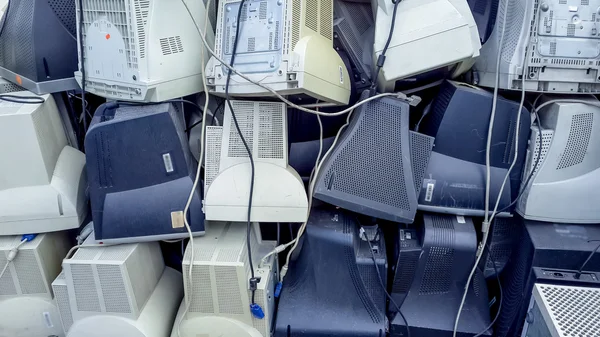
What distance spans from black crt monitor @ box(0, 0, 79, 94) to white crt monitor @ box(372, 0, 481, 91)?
3.84 ft

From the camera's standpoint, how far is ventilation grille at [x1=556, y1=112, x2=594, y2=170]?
5.47ft

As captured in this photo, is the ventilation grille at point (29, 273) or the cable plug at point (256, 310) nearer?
the cable plug at point (256, 310)

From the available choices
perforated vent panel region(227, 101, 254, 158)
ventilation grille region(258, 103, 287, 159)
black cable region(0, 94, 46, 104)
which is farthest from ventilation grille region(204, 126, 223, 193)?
black cable region(0, 94, 46, 104)

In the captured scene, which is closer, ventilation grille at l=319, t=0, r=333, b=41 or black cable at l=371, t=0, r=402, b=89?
black cable at l=371, t=0, r=402, b=89

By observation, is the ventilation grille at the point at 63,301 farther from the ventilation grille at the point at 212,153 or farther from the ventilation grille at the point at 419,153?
the ventilation grille at the point at 419,153

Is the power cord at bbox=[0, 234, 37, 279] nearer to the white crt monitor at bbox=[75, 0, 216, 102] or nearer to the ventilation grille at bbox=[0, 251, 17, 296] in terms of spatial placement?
the ventilation grille at bbox=[0, 251, 17, 296]

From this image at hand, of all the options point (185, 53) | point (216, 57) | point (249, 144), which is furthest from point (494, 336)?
point (185, 53)

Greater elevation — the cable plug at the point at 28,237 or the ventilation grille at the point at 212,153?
the ventilation grille at the point at 212,153

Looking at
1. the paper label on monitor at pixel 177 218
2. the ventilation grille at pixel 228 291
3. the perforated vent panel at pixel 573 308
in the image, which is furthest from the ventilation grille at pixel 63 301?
the perforated vent panel at pixel 573 308

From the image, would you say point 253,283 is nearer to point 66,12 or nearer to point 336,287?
point 336,287

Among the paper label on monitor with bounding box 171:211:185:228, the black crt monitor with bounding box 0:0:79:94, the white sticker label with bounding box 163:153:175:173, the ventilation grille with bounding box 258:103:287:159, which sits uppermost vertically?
the black crt monitor with bounding box 0:0:79:94

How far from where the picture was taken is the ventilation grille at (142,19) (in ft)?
5.05

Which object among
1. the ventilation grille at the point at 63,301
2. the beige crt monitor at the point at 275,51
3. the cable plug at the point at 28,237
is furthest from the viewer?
the cable plug at the point at 28,237

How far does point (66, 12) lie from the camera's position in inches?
71.4
